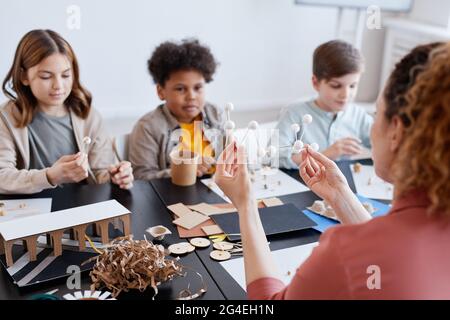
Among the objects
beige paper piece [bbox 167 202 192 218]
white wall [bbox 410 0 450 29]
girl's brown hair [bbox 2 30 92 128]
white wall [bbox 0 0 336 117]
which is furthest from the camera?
white wall [bbox 410 0 450 29]

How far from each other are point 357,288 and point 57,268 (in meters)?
0.68

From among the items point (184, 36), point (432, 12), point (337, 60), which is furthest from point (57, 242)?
point (432, 12)

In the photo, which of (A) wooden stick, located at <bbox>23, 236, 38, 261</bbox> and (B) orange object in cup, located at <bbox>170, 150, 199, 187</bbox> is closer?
(A) wooden stick, located at <bbox>23, 236, 38, 261</bbox>

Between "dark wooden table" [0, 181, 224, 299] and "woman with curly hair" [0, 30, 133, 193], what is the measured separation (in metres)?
0.05

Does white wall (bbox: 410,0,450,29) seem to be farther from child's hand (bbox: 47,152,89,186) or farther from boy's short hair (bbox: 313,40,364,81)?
child's hand (bbox: 47,152,89,186)

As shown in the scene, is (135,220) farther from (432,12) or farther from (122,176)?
(432,12)

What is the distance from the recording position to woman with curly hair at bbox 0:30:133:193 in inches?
64.4

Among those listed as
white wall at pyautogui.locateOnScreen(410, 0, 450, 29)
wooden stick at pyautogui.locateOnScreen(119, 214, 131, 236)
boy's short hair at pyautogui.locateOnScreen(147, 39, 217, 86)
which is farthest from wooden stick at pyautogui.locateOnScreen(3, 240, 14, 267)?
white wall at pyautogui.locateOnScreen(410, 0, 450, 29)

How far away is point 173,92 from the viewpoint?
6.90 feet

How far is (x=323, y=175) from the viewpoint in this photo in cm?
126

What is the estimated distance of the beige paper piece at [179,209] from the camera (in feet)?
4.77

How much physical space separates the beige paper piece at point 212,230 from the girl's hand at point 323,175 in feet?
0.90

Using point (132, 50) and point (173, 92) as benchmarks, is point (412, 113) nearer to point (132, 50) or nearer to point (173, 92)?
point (173, 92)

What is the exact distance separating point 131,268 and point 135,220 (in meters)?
0.34
